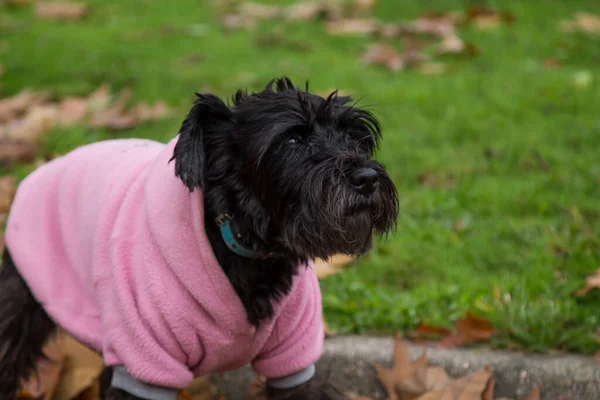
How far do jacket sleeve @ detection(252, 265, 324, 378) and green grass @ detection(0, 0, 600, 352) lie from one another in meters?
0.71

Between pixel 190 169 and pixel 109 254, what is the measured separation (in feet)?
1.56

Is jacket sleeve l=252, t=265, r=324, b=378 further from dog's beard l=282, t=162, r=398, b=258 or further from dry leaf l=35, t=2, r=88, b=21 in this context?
dry leaf l=35, t=2, r=88, b=21

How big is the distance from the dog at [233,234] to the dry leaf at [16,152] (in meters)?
2.35

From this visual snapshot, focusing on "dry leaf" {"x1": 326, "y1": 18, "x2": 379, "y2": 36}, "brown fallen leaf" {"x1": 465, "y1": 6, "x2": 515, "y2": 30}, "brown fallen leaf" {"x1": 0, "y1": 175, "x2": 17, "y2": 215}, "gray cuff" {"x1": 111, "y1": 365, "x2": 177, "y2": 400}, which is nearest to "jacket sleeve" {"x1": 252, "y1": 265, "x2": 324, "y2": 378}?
"gray cuff" {"x1": 111, "y1": 365, "x2": 177, "y2": 400}

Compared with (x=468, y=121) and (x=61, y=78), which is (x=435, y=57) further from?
(x=61, y=78)

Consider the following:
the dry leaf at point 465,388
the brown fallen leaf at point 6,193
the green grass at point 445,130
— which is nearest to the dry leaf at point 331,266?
the green grass at point 445,130

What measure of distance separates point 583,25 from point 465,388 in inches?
189

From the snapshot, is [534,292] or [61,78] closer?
[534,292]

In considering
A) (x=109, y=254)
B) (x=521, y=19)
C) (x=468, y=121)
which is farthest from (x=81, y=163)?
(x=521, y=19)

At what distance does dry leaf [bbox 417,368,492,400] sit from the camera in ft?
9.08

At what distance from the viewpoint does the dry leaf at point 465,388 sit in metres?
2.77

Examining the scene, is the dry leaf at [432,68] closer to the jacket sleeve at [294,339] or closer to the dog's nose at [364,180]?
the jacket sleeve at [294,339]

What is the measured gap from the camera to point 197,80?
19.9 feet

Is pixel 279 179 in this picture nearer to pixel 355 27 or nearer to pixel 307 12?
pixel 355 27
